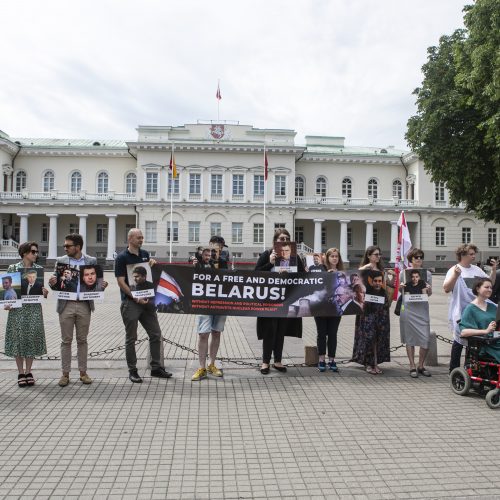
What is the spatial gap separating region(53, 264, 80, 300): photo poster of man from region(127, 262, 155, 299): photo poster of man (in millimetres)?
778

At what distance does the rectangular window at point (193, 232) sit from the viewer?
49969 mm

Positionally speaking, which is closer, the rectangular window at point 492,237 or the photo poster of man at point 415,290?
the photo poster of man at point 415,290

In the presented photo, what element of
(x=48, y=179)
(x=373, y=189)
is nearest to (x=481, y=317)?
(x=373, y=189)

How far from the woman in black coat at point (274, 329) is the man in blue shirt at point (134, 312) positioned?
5.34 ft

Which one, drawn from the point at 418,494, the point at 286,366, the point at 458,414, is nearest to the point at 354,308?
the point at 286,366

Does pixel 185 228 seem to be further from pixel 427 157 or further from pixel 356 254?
pixel 427 157

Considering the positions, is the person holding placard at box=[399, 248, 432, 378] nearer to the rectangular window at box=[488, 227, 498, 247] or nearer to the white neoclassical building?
the white neoclassical building

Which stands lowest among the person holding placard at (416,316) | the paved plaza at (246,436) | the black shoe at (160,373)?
the paved plaza at (246,436)

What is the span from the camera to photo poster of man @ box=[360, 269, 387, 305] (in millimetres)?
8031

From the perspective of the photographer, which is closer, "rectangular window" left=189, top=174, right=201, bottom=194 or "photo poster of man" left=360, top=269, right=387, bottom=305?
"photo poster of man" left=360, top=269, right=387, bottom=305

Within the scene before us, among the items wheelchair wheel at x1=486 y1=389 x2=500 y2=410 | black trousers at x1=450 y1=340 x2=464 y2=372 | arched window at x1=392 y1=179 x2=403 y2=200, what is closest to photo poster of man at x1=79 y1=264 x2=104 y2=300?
black trousers at x1=450 y1=340 x2=464 y2=372

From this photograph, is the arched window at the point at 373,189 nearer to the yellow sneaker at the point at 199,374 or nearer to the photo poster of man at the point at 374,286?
the photo poster of man at the point at 374,286

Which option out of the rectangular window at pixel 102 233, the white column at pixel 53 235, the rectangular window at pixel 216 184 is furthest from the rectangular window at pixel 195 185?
the white column at pixel 53 235

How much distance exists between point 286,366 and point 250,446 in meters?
3.41
